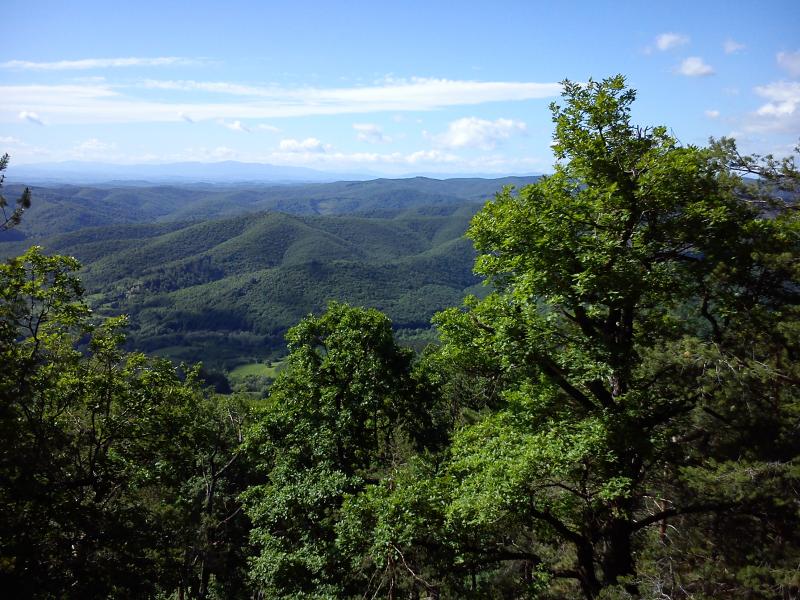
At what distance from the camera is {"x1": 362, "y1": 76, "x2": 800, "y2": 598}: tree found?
9.59m

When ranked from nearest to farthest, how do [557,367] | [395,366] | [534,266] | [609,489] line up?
[609,489] < [534,266] < [557,367] < [395,366]

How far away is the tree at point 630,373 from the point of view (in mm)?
9594

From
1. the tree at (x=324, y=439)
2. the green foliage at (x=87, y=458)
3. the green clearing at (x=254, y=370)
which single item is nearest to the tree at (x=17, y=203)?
the green foliage at (x=87, y=458)

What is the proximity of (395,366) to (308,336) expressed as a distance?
3175 millimetres

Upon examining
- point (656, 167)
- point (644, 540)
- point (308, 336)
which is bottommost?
point (644, 540)

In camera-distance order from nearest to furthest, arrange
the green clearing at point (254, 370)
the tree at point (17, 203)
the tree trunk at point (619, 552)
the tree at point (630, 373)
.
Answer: the tree at point (630, 373) < the tree at point (17, 203) < the tree trunk at point (619, 552) < the green clearing at point (254, 370)

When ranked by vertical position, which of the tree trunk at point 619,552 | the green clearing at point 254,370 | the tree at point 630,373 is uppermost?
the tree at point 630,373

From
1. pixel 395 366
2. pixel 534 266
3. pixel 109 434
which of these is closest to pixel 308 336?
pixel 395 366

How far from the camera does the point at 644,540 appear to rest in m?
12.3

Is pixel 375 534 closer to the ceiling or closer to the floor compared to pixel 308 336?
closer to the floor

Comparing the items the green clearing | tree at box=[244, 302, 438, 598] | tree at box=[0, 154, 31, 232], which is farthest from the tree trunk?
the green clearing

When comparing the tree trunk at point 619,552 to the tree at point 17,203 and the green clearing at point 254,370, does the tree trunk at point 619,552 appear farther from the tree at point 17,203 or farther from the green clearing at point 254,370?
the green clearing at point 254,370

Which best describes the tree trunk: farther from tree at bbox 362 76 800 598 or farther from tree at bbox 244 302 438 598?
tree at bbox 244 302 438 598

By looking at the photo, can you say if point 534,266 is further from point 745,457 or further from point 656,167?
point 745,457
